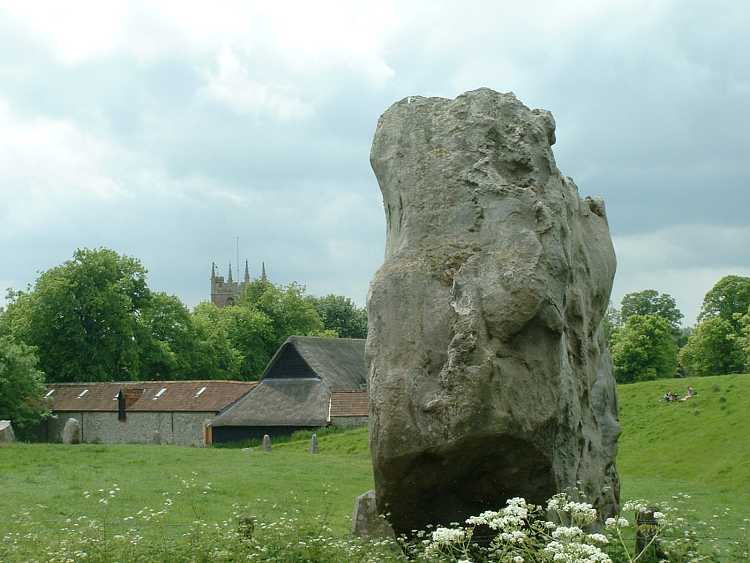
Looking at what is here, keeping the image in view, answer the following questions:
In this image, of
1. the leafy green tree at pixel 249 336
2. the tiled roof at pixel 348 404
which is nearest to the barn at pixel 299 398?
the tiled roof at pixel 348 404

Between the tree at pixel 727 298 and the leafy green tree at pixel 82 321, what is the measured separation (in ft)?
151

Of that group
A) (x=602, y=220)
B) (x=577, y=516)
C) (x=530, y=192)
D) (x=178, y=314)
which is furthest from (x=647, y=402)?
(x=178, y=314)

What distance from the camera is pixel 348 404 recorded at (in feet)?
162

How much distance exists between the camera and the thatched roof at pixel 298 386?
4931 cm

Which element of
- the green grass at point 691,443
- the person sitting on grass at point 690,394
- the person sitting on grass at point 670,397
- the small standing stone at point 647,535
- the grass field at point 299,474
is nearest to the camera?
the small standing stone at point 647,535

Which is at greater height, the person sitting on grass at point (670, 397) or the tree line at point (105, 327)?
the tree line at point (105, 327)

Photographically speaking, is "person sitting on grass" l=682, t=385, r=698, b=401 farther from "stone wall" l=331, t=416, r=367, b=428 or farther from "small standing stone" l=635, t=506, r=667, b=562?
"small standing stone" l=635, t=506, r=667, b=562

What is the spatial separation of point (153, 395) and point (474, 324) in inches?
1953

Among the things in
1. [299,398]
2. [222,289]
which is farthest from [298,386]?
[222,289]

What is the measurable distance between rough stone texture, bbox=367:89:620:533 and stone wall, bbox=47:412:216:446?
44200 mm

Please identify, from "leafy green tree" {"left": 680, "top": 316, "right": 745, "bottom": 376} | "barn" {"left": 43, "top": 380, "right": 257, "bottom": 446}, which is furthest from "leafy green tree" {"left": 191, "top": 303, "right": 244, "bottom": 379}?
"leafy green tree" {"left": 680, "top": 316, "right": 745, "bottom": 376}

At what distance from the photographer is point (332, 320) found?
337ft

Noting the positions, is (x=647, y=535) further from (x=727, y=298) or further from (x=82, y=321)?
(x=727, y=298)

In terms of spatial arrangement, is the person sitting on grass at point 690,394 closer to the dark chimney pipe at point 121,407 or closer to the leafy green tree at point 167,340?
the dark chimney pipe at point 121,407
